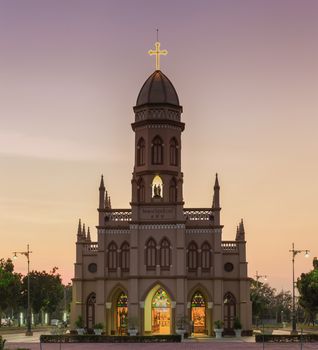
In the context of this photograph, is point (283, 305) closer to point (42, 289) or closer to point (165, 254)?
point (42, 289)

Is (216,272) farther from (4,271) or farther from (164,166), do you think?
(4,271)

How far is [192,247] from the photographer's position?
77125mm

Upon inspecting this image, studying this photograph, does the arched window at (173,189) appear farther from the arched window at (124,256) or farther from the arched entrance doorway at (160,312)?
the arched entrance doorway at (160,312)

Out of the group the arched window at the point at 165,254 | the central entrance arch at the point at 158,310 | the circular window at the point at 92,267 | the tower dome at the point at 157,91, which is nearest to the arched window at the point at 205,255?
the arched window at the point at 165,254

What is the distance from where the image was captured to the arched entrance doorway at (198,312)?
77.8 metres

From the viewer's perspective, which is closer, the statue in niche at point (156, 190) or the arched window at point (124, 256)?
the arched window at point (124, 256)

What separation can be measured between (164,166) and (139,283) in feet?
43.0

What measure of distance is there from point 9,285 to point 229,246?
38254 millimetres

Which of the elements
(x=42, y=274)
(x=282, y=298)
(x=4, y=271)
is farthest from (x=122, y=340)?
(x=282, y=298)

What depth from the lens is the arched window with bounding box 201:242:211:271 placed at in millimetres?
76875

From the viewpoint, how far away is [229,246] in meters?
79.4

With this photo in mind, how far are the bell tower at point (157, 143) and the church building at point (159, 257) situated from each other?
0.36 feet

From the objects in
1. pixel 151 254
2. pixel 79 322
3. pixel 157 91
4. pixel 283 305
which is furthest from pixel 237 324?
pixel 283 305

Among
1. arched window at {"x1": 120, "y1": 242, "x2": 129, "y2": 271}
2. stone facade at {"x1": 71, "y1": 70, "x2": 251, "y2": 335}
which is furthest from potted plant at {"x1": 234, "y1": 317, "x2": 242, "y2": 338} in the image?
arched window at {"x1": 120, "y1": 242, "x2": 129, "y2": 271}
